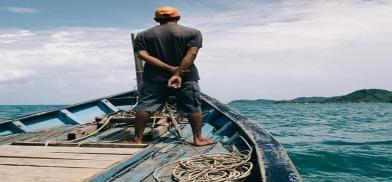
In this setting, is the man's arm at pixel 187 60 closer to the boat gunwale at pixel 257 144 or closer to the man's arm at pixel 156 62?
the man's arm at pixel 156 62

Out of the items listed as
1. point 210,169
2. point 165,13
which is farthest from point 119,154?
point 165,13

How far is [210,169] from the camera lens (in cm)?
302

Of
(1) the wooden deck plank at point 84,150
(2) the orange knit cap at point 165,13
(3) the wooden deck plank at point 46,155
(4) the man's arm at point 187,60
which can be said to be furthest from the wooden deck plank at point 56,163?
(2) the orange knit cap at point 165,13

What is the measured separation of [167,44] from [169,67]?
25 centimetres

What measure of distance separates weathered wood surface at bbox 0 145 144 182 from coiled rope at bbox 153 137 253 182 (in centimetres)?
50

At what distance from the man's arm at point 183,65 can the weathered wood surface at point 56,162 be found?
31.4 inches

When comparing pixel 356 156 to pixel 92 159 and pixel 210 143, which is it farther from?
pixel 92 159

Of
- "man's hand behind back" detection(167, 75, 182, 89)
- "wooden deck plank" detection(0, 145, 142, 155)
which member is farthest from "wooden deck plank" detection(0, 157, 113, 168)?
"man's hand behind back" detection(167, 75, 182, 89)

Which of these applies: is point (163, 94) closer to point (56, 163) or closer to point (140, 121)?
point (140, 121)

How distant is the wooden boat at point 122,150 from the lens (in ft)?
9.42

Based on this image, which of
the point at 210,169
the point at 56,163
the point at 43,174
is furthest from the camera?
the point at 56,163

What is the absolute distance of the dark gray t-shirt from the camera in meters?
4.20

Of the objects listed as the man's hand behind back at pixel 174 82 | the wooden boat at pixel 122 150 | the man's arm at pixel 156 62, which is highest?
the man's arm at pixel 156 62

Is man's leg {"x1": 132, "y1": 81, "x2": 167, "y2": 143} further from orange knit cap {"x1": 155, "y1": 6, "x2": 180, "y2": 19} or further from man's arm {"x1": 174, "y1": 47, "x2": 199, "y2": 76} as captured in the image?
orange knit cap {"x1": 155, "y1": 6, "x2": 180, "y2": 19}
